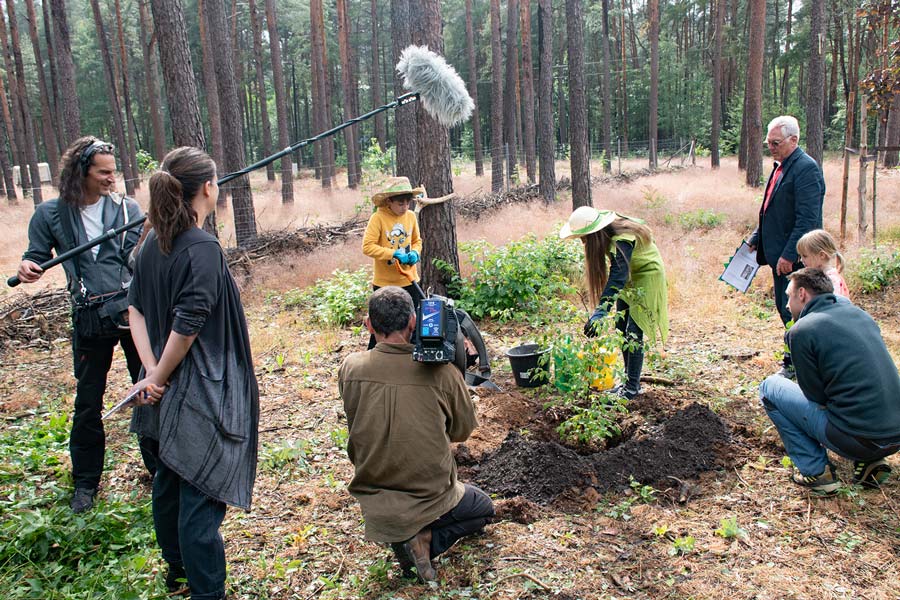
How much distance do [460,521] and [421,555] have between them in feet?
0.82

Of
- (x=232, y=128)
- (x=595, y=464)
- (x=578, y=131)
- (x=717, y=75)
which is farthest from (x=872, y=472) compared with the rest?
(x=717, y=75)

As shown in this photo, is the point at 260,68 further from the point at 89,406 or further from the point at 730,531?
the point at 730,531

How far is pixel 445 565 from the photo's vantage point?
3021 millimetres

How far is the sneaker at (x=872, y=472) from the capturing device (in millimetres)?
3484

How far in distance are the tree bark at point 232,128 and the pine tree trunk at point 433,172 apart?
5226 millimetres

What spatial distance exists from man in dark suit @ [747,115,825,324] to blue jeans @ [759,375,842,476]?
1443mm

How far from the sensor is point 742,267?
17.8 feet

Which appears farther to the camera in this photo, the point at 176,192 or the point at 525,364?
the point at 525,364

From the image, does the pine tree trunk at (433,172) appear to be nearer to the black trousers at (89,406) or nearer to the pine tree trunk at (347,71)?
the black trousers at (89,406)

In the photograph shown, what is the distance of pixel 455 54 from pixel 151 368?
45498 mm

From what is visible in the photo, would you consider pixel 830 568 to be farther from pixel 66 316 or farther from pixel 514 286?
pixel 66 316

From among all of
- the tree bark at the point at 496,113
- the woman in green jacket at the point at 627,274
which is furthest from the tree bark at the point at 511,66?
the woman in green jacket at the point at 627,274

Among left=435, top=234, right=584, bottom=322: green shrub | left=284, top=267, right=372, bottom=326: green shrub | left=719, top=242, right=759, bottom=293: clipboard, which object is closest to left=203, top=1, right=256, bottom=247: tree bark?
left=284, top=267, right=372, bottom=326: green shrub

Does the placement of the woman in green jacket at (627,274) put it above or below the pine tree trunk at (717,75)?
below
